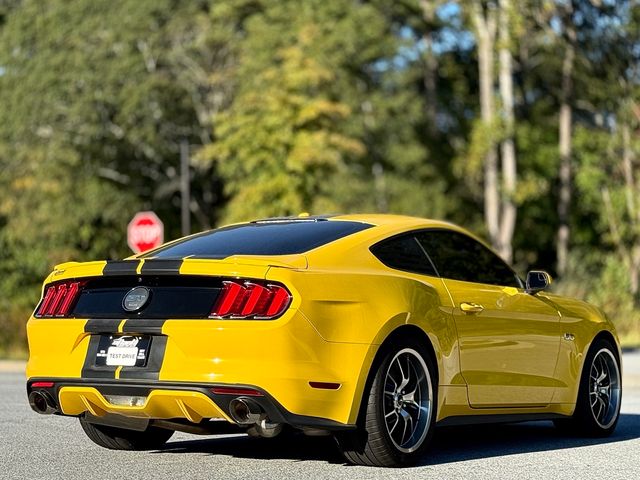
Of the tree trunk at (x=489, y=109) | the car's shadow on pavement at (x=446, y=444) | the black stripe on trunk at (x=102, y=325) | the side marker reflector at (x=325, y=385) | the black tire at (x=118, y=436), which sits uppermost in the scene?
the tree trunk at (x=489, y=109)

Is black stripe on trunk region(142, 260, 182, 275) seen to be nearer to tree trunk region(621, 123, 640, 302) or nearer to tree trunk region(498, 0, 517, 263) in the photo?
tree trunk region(498, 0, 517, 263)

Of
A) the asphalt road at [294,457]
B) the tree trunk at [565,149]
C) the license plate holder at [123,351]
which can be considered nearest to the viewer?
the license plate holder at [123,351]

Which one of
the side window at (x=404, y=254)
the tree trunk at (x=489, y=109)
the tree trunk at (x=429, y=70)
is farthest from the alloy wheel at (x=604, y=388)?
the tree trunk at (x=429, y=70)

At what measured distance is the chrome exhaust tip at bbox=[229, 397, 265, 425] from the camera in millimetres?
7496

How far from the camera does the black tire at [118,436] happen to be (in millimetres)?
9000

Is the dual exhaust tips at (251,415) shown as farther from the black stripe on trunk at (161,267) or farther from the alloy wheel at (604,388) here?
the alloy wheel at (604,388)

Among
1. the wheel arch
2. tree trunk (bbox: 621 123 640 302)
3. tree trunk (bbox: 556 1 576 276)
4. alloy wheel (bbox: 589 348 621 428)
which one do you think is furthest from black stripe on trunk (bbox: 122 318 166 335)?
tree trunk (bbox: 556 1 576 276)

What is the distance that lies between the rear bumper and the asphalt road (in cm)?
33

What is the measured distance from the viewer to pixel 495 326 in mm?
9094

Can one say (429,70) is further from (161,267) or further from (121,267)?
(161,267)

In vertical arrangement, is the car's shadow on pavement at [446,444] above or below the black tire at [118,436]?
below

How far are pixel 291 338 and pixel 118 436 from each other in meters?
2.01

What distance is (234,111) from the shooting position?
4875 cm

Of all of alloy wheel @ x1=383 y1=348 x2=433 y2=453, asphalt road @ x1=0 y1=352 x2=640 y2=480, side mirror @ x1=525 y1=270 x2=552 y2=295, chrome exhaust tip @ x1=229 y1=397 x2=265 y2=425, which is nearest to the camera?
chrome exhaust tip @ x1=229 y1=397 x2=265 y2=425
